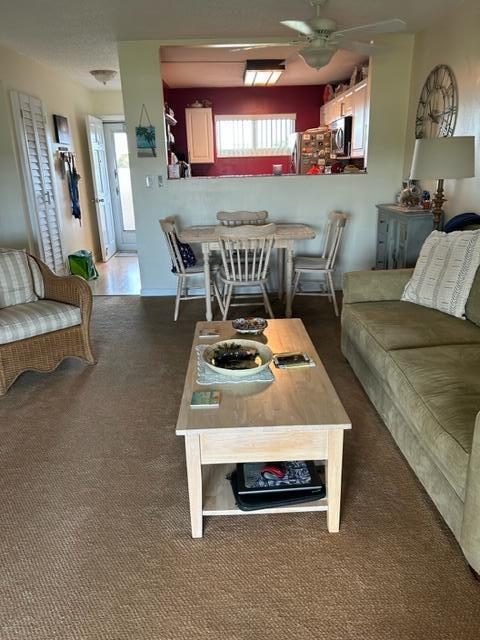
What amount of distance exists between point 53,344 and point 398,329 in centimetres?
211

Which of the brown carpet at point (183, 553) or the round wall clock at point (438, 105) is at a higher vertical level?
the round wall clock at point (438, 105)

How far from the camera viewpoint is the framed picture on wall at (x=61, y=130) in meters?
5.67

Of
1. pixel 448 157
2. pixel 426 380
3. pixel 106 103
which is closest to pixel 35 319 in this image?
pixel 426 380

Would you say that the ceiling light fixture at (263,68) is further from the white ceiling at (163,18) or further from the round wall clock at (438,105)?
the round wall clock at (438,105)

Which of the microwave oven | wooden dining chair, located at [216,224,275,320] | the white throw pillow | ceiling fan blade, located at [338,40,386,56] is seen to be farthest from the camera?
the microwave oven

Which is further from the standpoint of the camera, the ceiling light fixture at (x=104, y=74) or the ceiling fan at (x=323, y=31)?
the ceiling light fixture at (x=104, y=74)

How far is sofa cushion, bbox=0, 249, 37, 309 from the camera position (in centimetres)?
304

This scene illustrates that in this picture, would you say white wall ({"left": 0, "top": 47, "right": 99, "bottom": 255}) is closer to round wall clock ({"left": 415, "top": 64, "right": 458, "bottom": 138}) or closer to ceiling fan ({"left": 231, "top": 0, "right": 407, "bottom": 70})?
ceiling fan ({"left": 231, "top": 0, "right": 407, "bottom": 70})

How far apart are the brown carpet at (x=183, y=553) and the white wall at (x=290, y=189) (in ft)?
8.93

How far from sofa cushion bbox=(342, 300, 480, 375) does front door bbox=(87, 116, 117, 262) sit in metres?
5.25

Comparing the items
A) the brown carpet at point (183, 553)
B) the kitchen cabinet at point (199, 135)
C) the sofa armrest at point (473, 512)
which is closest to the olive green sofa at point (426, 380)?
the sofa armrest at point (473, 512)

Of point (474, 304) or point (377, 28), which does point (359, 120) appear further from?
point (474, 304)

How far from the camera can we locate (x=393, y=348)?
218cm

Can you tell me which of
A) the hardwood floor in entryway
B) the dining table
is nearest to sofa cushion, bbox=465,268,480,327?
the dining table
